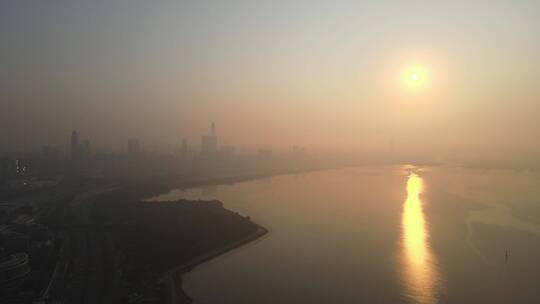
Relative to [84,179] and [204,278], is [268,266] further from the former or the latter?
[84,179]

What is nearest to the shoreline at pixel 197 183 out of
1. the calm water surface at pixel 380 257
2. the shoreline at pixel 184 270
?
the calm water surface at pixel 380 257

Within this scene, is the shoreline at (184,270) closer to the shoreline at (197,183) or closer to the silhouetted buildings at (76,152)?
the shoreline at (197,183)

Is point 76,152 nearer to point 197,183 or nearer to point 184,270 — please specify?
point 197,183

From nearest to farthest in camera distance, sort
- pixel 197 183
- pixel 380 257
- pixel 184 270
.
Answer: pixel 184 270 < pixel 380 257 < pixel 197 183

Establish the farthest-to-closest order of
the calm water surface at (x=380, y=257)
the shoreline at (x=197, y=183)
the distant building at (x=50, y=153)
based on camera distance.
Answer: the distant building at (x=50, y=153)
the shoreline at (x=197, y=183)
the calm water surface at (x=380, y=257)

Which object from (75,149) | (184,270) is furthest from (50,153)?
(184,270)

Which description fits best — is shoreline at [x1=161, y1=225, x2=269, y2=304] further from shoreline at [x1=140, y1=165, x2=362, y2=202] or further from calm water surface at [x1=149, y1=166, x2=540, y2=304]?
shoreline at [x1=140, y1=165, x2=362, y2=202]
